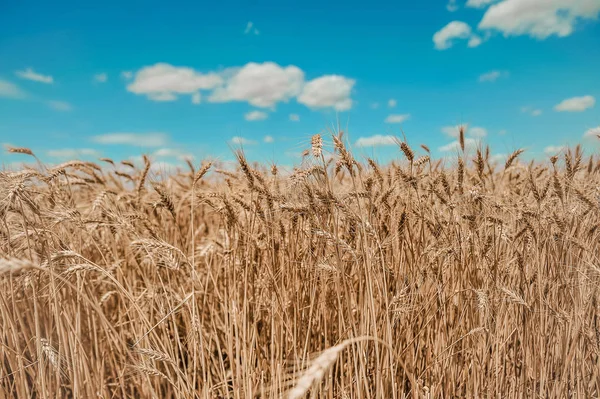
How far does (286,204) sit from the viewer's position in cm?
219

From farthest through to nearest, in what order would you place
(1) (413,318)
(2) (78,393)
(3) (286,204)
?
(1) (413,318), (3) (286,204), (2) (78,393)

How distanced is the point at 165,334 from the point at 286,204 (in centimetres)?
111

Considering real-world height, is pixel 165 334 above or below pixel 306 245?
below

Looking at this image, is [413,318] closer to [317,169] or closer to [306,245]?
[306,245]

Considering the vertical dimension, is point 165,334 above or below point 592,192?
below

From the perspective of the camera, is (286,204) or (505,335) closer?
(286,204)

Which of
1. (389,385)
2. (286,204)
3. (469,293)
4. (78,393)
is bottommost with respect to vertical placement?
(389,385)

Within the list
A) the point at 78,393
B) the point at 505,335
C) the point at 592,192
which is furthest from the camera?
the point at 592,192

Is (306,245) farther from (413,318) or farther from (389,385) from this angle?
(389,385)

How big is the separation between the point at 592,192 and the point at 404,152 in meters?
1.65

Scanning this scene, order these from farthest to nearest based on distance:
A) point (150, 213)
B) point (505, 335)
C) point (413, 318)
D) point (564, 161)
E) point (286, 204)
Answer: point (150, 213) < point (564, 161) < point (505, 335) < point (413, 318) < point (286, 204)

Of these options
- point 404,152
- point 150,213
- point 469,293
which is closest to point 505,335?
point 469,293

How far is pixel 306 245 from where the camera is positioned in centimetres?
254

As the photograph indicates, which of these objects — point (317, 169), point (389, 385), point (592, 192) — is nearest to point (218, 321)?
point (389, 385)
